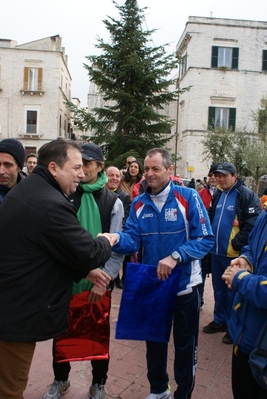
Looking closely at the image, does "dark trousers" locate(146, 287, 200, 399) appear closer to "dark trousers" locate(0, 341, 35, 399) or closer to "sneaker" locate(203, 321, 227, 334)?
"dark trousers" locate(0, 341, 35, 399)

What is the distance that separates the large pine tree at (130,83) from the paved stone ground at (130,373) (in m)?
13.8

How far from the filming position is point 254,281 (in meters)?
2.06

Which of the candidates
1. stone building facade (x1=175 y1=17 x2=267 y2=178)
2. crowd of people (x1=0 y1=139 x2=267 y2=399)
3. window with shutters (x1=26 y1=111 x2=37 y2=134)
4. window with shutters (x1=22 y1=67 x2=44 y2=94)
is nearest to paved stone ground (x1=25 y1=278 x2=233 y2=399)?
crowd of people (x1=0 y1=139 x2=267 y2=399)

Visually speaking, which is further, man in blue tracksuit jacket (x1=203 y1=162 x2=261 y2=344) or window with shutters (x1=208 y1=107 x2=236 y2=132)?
window with shutters (x1=208 y1=107 x2=236 y2=132)

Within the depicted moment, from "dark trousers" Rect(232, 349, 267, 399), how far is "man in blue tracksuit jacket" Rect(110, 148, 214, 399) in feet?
1.78

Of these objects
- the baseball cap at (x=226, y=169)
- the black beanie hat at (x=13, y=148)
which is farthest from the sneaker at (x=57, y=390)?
the baseball cap at (x=226, y=169)

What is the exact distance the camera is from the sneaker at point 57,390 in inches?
120

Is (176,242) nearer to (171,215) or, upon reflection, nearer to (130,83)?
(171,215)

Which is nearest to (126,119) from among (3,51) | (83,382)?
(83,382)

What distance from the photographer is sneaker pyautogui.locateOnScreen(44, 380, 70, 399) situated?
3059mm

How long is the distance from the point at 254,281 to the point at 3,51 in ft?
119

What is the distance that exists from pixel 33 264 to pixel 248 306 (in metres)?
1.31

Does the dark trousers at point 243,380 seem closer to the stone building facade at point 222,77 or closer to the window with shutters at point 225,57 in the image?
the stone building facade at point 222,77

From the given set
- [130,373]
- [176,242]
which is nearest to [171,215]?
[176,242]
